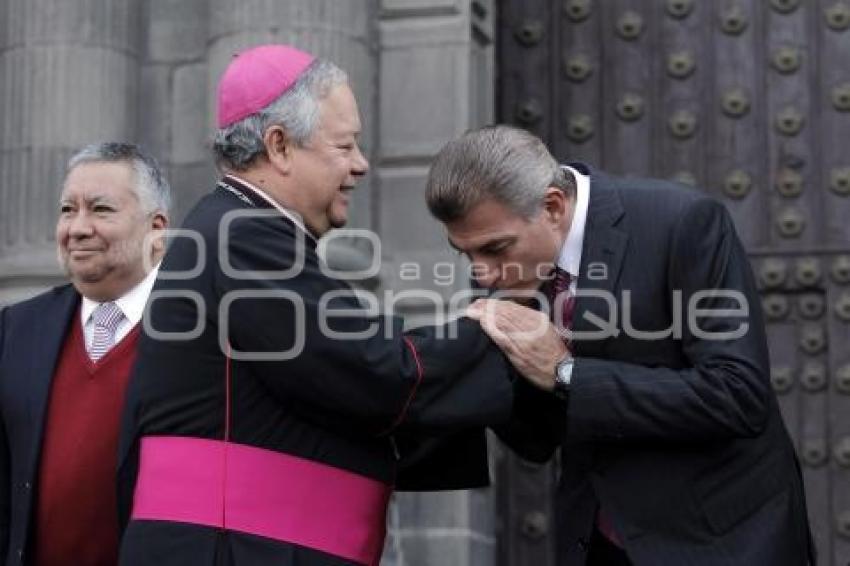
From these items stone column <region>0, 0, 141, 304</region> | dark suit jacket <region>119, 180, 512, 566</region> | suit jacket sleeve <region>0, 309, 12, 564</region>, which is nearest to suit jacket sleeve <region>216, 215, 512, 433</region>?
dark suit jacket <region>119, 180, 512, 566</region>

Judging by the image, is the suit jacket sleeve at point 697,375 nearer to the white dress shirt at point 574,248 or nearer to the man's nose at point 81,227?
the white dress shirt at point 574,248

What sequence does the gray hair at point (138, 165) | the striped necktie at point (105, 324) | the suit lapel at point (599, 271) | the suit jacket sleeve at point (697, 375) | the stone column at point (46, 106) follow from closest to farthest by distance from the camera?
the suit jacket sleeve at point (697, 375), the suit lapel at point (599, 271), the striped necktie at point (105, 324), the gray hair at point (138, 165), the stone column at point (46, 106)

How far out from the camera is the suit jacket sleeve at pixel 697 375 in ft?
12.6

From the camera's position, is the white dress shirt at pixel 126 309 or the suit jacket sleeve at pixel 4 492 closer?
the suit jacket sleeve at pixel 4 492

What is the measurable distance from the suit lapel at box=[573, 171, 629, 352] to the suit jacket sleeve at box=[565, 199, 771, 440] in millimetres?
86

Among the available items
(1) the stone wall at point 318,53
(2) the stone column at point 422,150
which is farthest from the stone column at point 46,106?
(2) the stone column at point 422,150

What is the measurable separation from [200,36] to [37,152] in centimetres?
77

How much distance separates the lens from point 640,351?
398 centimetres

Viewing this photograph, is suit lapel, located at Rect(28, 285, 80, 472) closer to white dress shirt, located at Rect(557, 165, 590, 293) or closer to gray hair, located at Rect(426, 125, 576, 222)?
gray hair, located at Rect(426, 125, 576, 222)

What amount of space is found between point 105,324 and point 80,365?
12cm

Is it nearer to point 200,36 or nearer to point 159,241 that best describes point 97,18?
point 200,36

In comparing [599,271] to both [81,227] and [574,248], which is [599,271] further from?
[81,227]

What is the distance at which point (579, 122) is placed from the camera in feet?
24.0

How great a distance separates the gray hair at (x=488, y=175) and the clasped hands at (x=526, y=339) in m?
0.21
